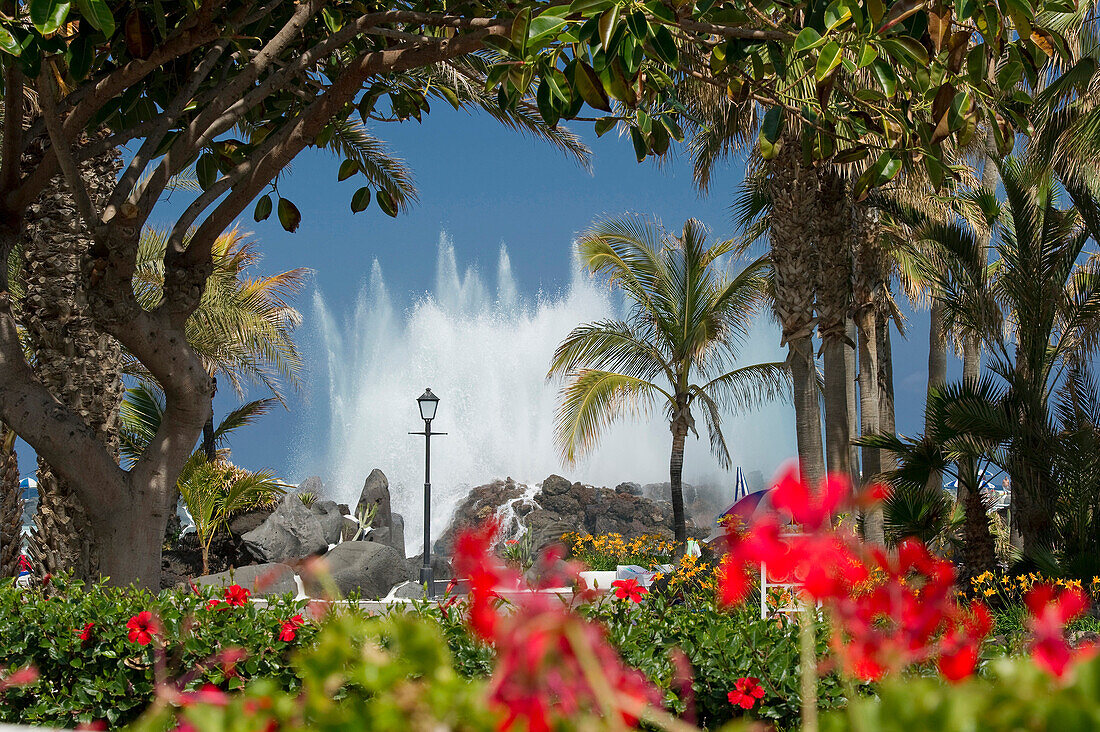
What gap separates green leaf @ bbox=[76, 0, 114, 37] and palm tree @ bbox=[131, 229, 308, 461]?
11.9m

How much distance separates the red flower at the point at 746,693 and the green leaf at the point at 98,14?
2.78m

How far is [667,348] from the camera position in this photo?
50.5ft

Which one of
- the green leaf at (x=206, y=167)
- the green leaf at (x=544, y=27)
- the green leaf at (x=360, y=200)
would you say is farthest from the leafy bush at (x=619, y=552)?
the green leaf at (x=544, y=27)

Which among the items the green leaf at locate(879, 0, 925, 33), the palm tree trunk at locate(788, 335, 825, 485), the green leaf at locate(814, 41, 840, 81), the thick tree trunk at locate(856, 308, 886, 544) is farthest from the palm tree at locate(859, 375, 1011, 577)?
the green leaf at locate(814, 41, 840, 81)

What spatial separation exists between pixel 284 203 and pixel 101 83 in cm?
125

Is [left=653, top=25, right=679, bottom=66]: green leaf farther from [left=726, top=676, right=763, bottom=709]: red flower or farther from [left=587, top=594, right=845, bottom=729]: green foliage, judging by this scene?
[left=726, top=676, right=763, bottom=709]: red flower

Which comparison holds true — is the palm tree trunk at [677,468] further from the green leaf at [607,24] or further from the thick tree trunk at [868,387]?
the green leaf at [607,24]

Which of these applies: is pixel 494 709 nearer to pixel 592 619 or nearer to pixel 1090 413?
pixel 592 619

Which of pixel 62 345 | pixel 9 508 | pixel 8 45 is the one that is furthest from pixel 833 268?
pixel 8 45

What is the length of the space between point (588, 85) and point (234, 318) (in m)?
14.6

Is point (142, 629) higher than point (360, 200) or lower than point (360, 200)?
lower

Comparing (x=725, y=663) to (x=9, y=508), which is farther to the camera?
(x=9, y=508)

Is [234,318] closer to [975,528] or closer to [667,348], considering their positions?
[667,348]

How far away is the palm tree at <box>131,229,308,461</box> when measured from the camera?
592 inches
